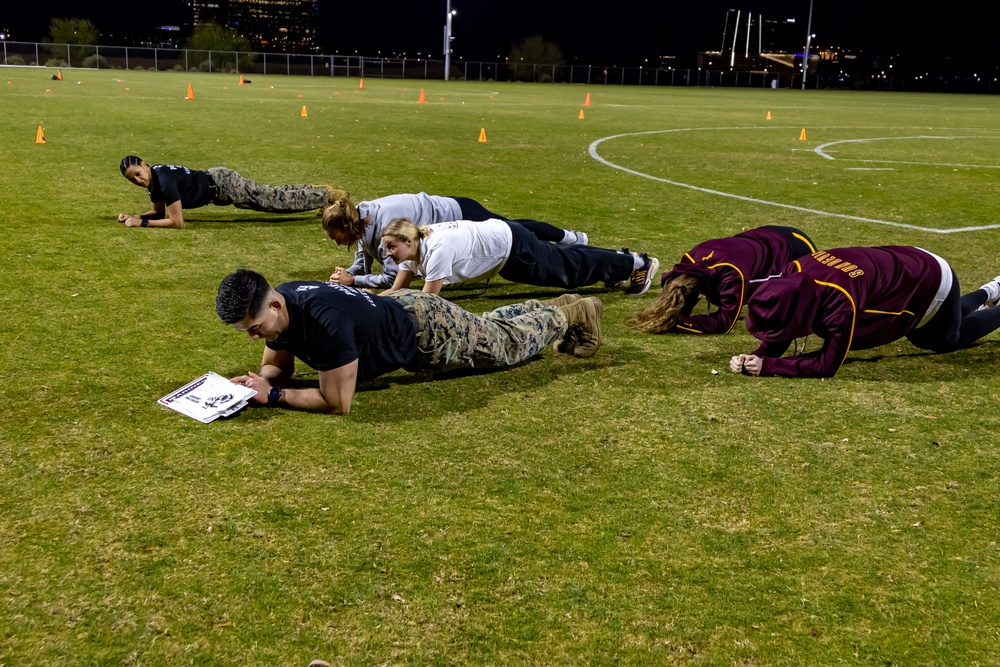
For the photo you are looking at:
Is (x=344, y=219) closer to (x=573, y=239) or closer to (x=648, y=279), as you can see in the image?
(x=573, y=239)

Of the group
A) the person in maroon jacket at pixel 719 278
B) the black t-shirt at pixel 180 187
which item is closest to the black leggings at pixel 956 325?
the person in maroon jacket at pixel 719 278

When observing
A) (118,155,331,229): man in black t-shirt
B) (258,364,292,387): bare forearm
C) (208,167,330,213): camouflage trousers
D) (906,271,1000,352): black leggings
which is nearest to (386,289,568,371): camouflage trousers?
(258,364,292,387): bare forearm

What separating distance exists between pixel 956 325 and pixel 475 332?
3.10 meters

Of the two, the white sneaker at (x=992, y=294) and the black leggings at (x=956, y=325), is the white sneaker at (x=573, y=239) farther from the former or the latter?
the white sneaker at (x=992, y=294)

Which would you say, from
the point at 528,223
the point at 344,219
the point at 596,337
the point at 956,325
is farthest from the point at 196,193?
the point at 956,325

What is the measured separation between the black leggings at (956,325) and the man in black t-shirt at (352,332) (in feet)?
7.77

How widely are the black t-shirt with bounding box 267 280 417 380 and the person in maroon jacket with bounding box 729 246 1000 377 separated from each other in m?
2.11

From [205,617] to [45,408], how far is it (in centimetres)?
239

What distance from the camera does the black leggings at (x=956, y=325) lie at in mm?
6000

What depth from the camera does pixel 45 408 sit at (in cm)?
518

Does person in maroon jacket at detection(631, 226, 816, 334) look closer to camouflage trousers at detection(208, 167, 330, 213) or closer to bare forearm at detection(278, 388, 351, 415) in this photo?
bare forearm at detection(278, 388, 351, 415)

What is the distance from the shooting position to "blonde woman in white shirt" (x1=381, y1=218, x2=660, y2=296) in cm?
662

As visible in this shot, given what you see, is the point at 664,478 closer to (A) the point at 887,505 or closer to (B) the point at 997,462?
(A) the point at 887,505

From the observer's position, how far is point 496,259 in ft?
23.3
